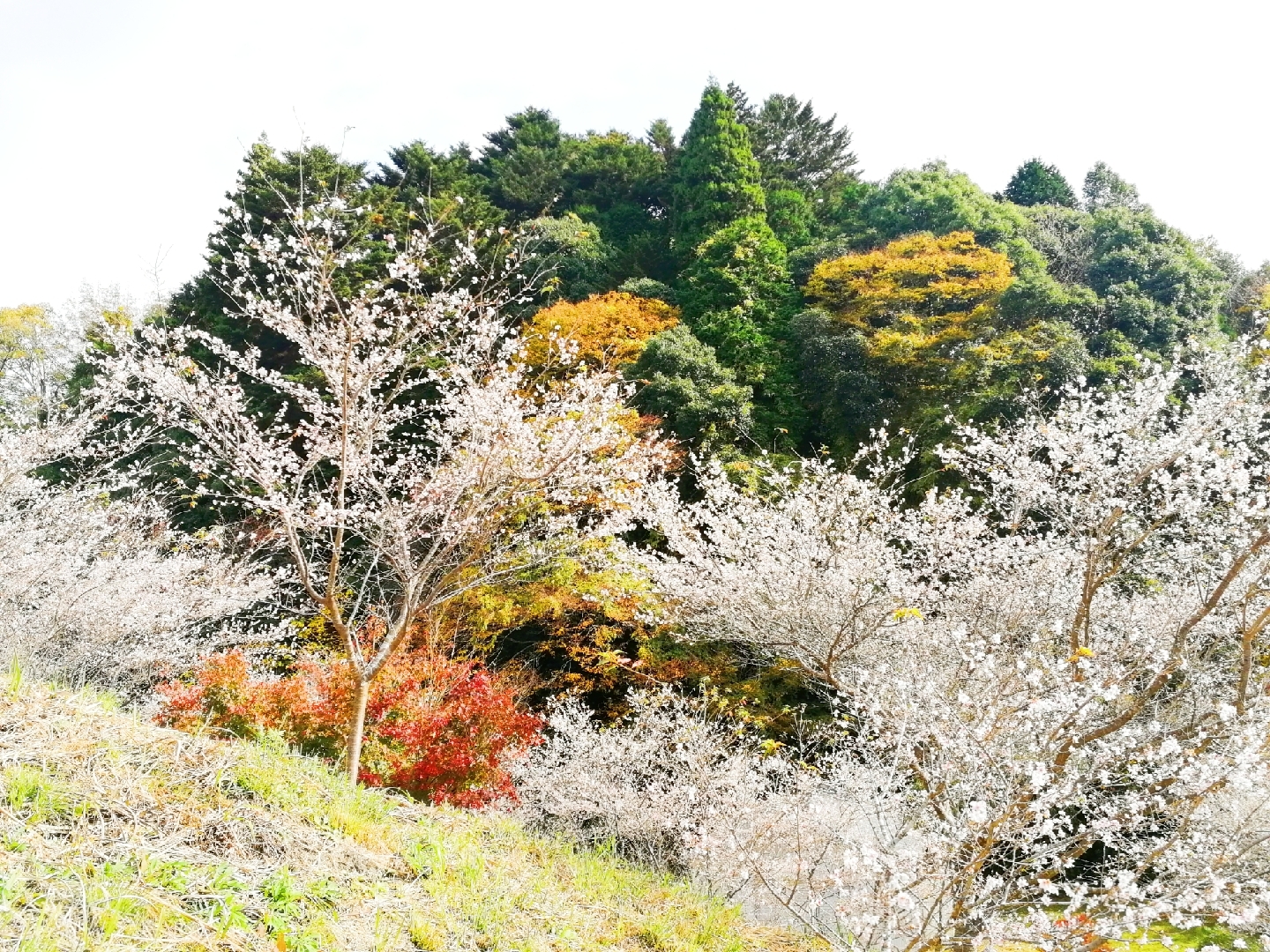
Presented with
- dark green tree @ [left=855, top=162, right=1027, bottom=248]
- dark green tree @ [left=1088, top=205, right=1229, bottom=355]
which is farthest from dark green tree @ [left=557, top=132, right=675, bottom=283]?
dark green tree @ [left=1088, top=205, right=1229, bottom=355]

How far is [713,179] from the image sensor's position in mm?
19484

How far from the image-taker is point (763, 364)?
16.0m

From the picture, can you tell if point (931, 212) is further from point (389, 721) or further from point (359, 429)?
point (389, 721)

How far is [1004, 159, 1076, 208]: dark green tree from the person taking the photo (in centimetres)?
2439

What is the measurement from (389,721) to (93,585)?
175 inches

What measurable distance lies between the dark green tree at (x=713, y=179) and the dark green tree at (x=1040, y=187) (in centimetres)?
1168

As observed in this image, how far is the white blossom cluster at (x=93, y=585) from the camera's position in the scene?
8.02 meters

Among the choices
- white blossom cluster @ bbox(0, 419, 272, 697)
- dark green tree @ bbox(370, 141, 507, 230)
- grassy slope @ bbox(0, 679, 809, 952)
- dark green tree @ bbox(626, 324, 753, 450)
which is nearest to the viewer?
grassy slope @ bbox(0, 679, 809, 952)

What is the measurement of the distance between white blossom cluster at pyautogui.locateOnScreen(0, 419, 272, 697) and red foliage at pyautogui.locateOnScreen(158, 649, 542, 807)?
1.54 metres

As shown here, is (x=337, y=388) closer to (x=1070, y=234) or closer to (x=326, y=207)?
(x=326, y=207)

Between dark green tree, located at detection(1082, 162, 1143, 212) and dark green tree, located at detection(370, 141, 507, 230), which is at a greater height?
dark green tree, located at detection(1082, 162, 1143, 212)

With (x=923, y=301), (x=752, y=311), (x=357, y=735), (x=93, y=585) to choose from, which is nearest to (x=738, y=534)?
(x=357, y=735)

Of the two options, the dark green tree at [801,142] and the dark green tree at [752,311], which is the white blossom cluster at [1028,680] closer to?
the dark green tree at [752,311]

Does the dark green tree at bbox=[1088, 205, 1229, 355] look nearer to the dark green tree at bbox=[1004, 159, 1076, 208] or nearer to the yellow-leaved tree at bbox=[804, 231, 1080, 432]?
the yellow-leaved tree at bbox=[804, 231, 1080, 432]
